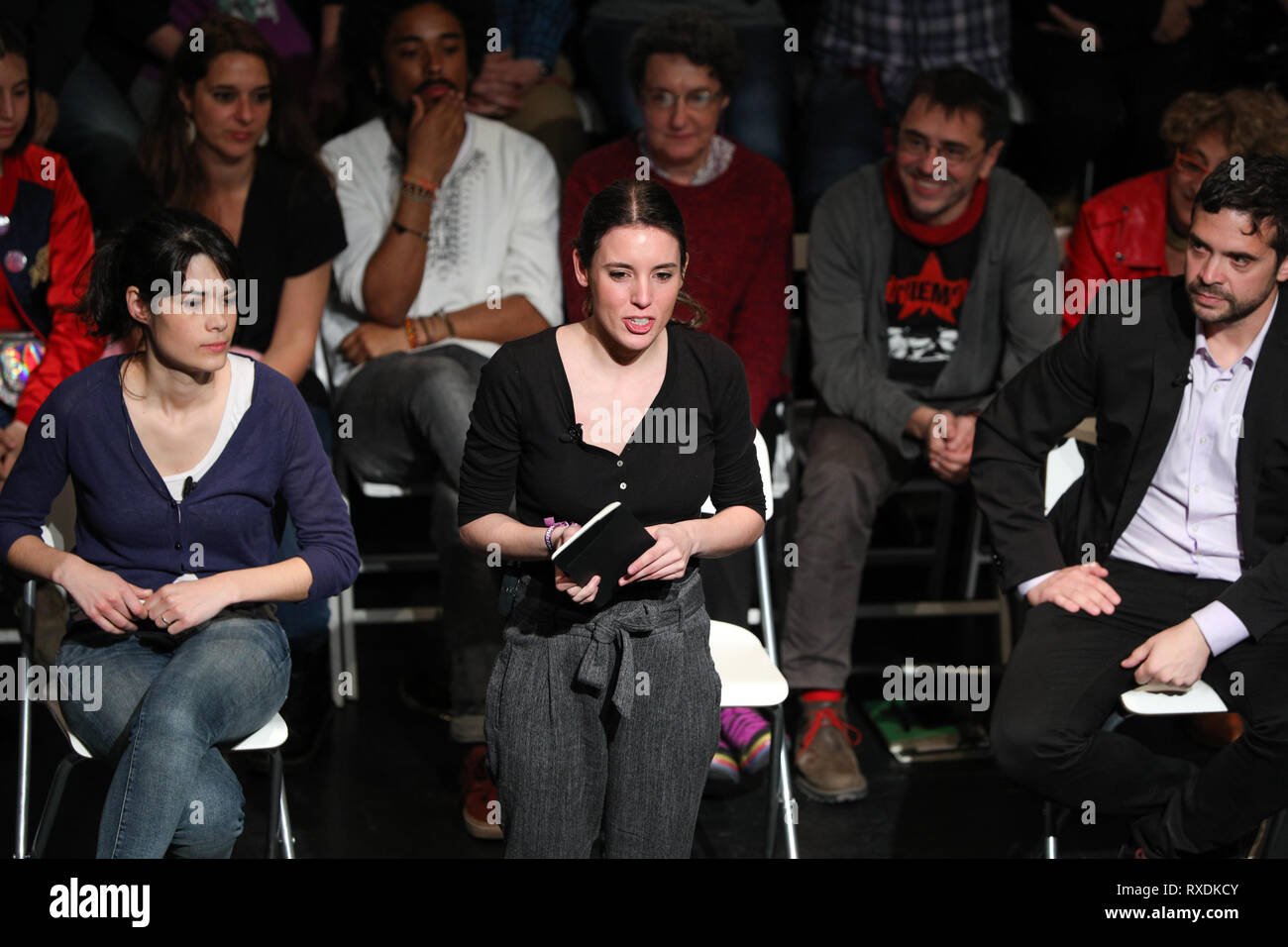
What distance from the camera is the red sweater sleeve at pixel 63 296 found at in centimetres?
306

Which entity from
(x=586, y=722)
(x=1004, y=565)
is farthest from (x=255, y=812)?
(x=1004, y=565)

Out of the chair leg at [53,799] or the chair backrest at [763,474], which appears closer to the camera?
the chair leg at [53,799]

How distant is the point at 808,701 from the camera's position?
3250 mm

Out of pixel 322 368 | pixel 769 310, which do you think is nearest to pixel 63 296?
pixel 322 368

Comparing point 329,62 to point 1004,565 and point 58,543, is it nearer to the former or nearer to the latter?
point 58,543

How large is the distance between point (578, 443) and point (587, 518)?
0.12m

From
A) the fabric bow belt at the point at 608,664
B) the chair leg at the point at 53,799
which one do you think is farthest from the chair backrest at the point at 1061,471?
the chair leg at the point at 53,799

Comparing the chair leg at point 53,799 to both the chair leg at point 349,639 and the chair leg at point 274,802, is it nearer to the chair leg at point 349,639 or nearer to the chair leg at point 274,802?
the chair leg at point 274,802

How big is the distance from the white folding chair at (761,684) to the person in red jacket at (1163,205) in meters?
1.14

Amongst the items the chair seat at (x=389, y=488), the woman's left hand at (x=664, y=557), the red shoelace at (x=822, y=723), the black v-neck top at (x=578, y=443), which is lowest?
the red shoelace at (x=822, y=723)

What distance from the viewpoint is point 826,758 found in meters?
3.16

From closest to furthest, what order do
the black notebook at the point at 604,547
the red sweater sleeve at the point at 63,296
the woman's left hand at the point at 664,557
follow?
the black notebook at the point at 604,547 → the woman's left hand at the point at 664,557 → the red sweater sleeve at the point at 63,296
